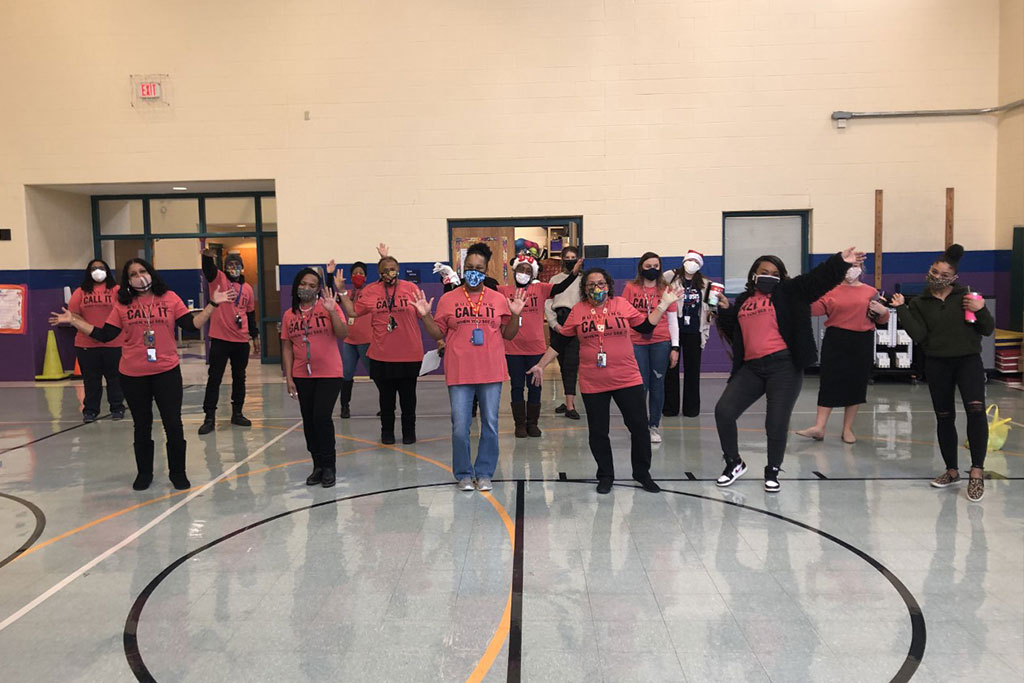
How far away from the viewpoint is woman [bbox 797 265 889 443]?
6859 millimetres

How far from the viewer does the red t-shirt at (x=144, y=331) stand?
18.4 ft

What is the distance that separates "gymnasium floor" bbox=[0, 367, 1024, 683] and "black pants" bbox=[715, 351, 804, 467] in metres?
0.35

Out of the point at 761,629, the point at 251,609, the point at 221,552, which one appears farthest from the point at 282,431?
the point at 761,629

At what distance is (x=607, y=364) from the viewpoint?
539 cm

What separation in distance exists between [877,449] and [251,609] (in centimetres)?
547

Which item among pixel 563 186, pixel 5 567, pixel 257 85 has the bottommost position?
pixel 5 567

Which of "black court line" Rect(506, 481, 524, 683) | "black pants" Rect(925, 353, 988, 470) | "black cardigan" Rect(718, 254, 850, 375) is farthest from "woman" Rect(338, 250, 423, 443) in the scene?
"black pants" Rect(925, 353, 988, 470)

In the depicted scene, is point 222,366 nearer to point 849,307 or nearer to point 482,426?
point 482,426

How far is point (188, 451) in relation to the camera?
7086 millimetres

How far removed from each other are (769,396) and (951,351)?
1270mm

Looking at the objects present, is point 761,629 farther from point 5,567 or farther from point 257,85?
point 257,85

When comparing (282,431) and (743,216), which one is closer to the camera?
(282,431)

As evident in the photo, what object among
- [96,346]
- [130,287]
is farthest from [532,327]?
[96,346]

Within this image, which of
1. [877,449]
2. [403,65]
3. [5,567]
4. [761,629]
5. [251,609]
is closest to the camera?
[761,629]
